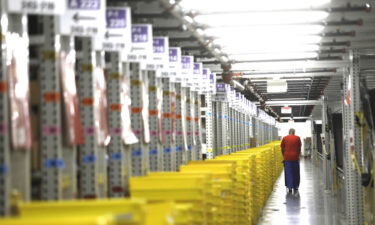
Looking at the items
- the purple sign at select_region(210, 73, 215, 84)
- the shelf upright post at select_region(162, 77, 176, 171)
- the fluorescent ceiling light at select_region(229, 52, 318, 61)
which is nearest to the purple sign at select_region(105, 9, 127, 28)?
the shelf upright post at select_region(162, 77, 176, 171)

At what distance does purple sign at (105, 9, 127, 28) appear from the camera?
26.0ft

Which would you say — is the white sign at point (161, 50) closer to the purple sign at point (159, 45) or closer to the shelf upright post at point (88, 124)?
the purple sign at point (159, 45)

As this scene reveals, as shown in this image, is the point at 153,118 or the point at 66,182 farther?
the point at 153,118

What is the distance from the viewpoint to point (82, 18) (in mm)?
6539

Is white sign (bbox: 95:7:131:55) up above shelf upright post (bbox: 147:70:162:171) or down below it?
above

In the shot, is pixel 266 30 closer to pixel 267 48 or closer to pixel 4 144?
pixel 267 48

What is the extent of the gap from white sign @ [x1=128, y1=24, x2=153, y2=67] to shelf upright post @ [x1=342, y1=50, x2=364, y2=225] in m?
5.44

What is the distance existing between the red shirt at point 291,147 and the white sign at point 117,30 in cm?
1445

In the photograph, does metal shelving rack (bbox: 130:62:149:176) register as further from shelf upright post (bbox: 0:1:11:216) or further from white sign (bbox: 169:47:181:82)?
shelf upright post (bbox: 0:1:11:216)

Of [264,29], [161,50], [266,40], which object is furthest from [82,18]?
[266,40]

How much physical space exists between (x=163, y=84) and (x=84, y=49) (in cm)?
441

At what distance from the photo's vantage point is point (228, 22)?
11.1 m

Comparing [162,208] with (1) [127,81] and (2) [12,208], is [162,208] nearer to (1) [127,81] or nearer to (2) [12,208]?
(2) [12,208]

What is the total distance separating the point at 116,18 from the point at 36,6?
243 centimetres
